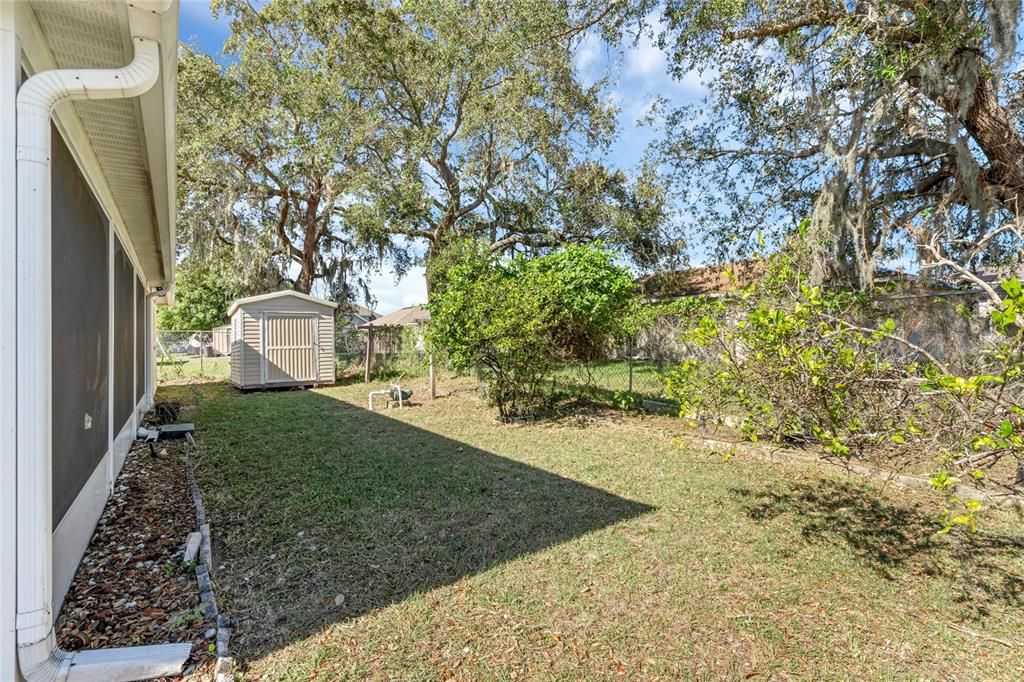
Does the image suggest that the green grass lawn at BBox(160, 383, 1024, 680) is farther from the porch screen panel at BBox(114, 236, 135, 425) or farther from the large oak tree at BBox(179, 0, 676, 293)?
the large oak tree at BBox(179, 0, 676, 293)

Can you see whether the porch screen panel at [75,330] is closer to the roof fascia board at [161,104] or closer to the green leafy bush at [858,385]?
the roof fascia board at [161,104]

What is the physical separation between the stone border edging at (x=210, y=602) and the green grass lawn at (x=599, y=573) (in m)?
0.07

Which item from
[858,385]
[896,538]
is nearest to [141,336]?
[858,385]

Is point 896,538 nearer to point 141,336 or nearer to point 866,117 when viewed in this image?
point 866,117

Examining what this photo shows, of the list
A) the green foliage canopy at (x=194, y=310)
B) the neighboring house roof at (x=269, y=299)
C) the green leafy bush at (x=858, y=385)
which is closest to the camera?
the green leafy bush at (x=858, y=385)

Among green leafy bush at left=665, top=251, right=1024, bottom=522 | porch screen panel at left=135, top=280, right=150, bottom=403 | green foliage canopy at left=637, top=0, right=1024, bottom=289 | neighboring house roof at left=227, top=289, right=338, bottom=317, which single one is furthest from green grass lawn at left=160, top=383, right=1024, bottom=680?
neighboring house roof at left=227, top=289, right=338, bottom=317

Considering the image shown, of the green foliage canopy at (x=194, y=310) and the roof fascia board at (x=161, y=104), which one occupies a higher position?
the green foliage canopy at (x=194, y=310)

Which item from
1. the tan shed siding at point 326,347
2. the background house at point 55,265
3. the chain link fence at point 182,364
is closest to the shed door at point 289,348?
the tan shed siding at point 326,347

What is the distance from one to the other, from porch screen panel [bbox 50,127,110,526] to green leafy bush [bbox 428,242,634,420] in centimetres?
443

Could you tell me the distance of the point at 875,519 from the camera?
13.4 feet

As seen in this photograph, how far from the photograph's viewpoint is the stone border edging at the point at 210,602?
2184 mm

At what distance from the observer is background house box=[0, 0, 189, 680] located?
6.11 feet

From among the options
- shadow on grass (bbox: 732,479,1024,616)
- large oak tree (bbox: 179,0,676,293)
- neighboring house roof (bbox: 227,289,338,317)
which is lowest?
shadow on grass (bbox: 732,479,1024,616)

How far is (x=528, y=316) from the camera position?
24.3 ft
